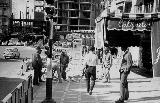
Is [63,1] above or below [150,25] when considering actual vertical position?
above

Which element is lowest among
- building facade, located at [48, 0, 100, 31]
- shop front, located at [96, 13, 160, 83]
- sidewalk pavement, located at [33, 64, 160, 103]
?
sidewalk pavement, located at [33, 64, 160, 103]

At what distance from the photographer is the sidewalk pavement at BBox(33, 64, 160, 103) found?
42.3 feet

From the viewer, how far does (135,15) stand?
16.6 meters

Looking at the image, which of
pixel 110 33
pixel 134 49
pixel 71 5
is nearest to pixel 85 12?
pixel 71 5

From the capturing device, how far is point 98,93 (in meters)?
14.6

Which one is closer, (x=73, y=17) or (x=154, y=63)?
(x=154, y=63)

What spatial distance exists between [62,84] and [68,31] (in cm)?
11508

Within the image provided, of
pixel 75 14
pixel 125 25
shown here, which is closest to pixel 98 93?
pixel 125 25

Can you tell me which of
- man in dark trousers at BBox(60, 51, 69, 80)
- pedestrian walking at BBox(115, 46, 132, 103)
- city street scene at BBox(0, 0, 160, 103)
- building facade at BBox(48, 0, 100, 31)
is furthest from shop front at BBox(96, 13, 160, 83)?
building facade at BBox(48, 0, 100, 31)

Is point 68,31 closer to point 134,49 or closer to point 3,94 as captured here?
point 134,49

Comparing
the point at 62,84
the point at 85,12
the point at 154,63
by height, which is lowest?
the point at 62,84

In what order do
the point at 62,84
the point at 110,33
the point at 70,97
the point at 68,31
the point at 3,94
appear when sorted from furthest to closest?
the point at 68,31
the point at 110,33
the point at 62,84
the point at 3,94
the point at 70,97

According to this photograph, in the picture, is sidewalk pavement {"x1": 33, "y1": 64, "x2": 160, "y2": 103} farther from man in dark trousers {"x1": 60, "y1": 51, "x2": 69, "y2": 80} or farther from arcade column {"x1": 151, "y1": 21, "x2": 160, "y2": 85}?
man in dark trousers {"x1": 60, "y1": 51, "x2": 69, "y2": 80}

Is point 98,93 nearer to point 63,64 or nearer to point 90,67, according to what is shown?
point 90,67
